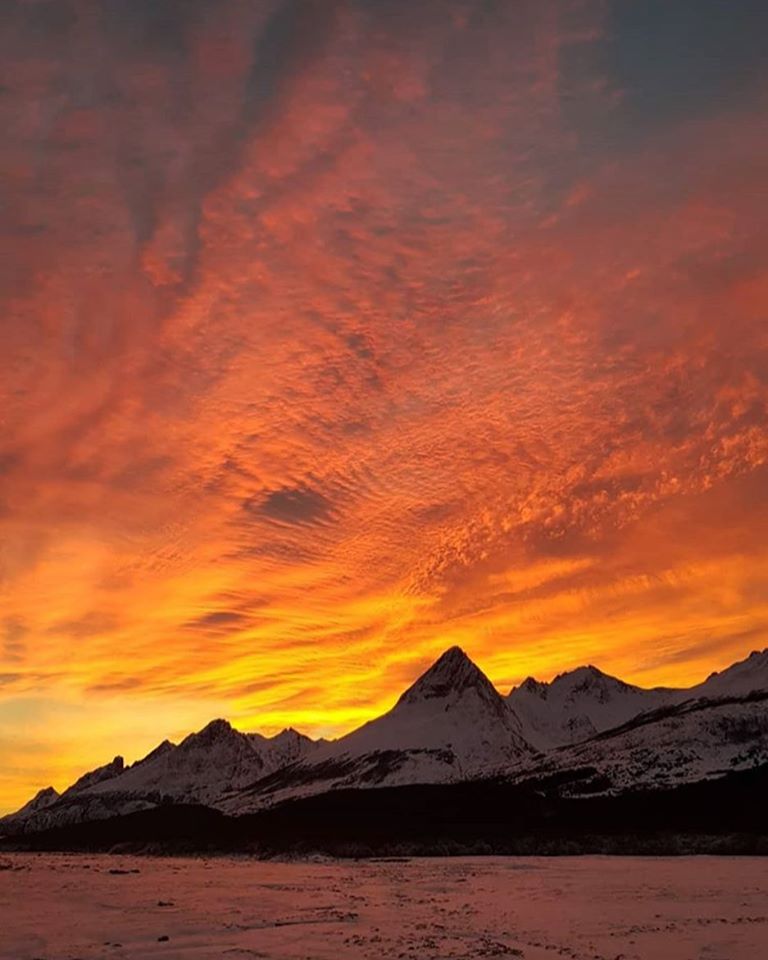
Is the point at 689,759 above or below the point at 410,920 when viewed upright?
above

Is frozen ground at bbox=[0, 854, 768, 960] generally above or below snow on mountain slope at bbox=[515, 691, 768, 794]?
below

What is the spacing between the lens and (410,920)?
38.2m

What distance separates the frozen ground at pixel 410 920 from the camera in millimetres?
28766

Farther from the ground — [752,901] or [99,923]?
[99,923]

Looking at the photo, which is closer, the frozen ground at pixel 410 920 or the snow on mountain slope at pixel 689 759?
the frozen ground at pixel 410 920

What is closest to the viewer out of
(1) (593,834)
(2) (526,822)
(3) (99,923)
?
(3) (99,923)

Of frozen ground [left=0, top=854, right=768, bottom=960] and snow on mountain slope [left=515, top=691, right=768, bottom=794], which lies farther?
snow on mountain slope [left=515, top=691, right=768, bottom=794]

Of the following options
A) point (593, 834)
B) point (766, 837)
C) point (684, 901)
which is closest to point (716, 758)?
point (593, 834)

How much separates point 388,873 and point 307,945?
187 ft

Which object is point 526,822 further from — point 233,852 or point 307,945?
point 307,945

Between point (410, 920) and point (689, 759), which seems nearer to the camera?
point (410, 920)

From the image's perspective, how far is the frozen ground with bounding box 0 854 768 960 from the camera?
Answer: 94.4 ft

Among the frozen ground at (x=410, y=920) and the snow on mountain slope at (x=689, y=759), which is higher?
the snow on mountain slope at (x=689, y=759)

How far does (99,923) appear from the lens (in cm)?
3984
